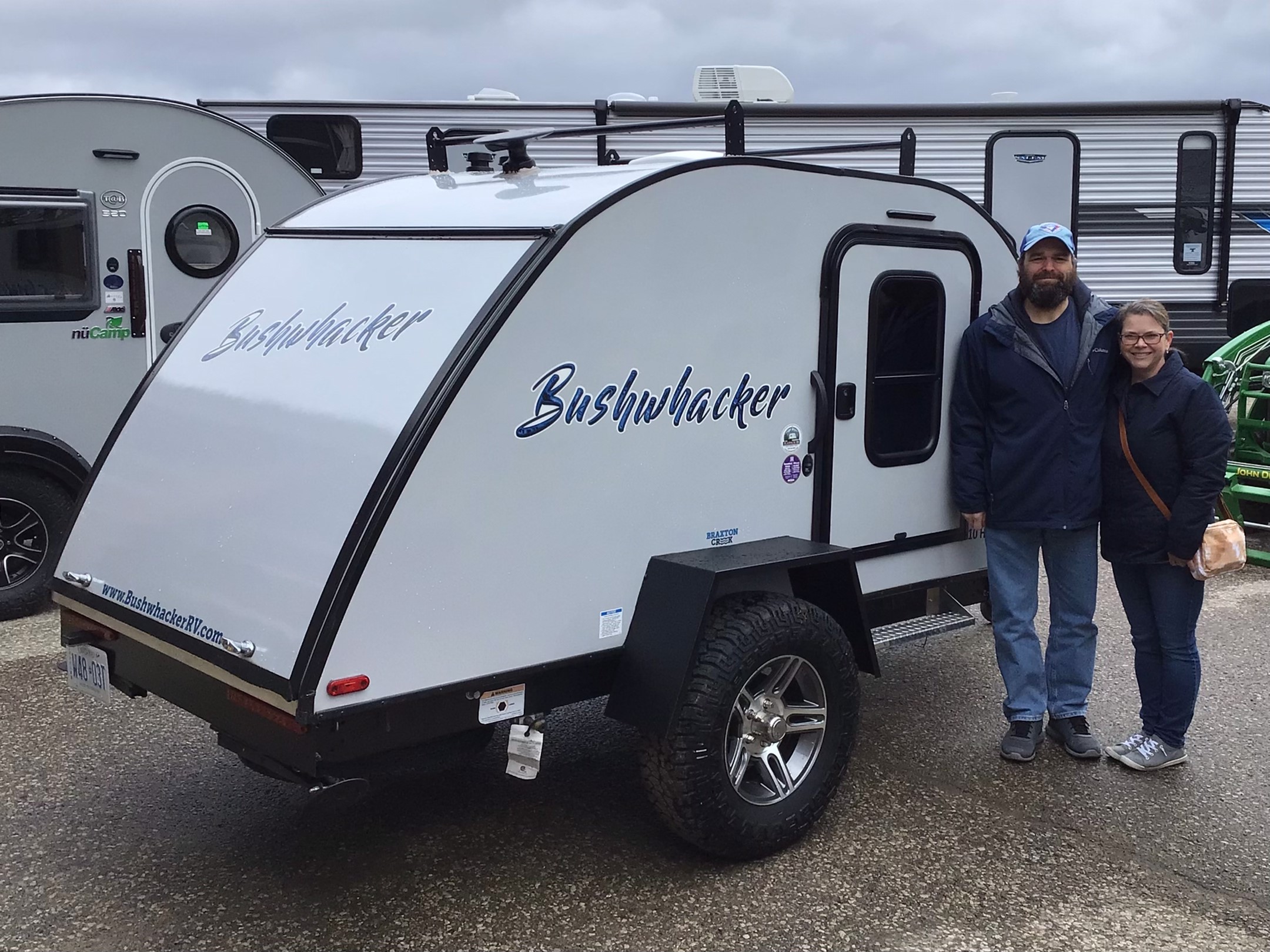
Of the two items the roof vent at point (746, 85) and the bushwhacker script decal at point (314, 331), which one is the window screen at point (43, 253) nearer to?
the bushwhacker script decal at point (314, 331)

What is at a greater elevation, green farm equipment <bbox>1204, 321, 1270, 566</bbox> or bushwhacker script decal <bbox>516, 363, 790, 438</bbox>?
bushwhacker script decal <bbox>516, 363, 790, 438</bbox>

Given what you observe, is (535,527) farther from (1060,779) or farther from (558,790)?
(1060,779)

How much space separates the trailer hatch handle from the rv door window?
20 centimetres

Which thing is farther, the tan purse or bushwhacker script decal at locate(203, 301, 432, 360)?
the tan purse

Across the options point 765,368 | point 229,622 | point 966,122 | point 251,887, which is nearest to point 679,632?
point 765,368

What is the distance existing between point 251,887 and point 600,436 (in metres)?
1.75

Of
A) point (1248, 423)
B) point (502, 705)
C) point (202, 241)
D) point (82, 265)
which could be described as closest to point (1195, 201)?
point (1248, 423)

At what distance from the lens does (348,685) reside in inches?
129

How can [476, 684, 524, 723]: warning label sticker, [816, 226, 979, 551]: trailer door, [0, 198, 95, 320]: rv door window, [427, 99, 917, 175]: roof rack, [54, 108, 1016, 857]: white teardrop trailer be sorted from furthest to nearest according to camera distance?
1. [0, 198, 95, 320]: rv door window
2. [816, 226, 979, 551]: trailer door
3. [427, 99, 917, 175]: roof rack
4. [476, 684, 524, 723]: warning label sticker
5. [54, 108, 1016, 857]: white teardrop trailer

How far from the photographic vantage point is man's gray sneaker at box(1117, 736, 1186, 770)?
480cm

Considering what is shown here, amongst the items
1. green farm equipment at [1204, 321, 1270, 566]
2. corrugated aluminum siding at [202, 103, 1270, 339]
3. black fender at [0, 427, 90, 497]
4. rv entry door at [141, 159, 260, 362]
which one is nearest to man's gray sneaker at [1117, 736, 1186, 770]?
green farm equipment at [1204, 321, 1270, 566]

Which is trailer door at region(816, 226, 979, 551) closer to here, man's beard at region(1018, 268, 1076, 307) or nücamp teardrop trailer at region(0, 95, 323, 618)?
man's beard at region(1018, 268, 1076, 307)

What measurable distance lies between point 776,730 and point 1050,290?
75.3 inches

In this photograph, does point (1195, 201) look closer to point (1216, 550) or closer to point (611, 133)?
point (1216, 550)
